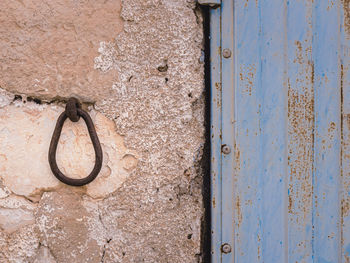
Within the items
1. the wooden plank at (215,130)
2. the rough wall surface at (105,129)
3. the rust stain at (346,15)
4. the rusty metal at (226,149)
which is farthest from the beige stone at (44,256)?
the rust stain at (346,15)

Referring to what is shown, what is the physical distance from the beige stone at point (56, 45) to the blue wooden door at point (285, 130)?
366 mm

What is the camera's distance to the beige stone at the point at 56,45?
41.1 inches

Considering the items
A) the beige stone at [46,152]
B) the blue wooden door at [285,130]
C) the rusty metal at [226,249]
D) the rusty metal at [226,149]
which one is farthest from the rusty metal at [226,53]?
the rusty metal at [226,249]

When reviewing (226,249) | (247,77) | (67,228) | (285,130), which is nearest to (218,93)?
(247,77)

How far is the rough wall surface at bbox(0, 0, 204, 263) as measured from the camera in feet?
3.45

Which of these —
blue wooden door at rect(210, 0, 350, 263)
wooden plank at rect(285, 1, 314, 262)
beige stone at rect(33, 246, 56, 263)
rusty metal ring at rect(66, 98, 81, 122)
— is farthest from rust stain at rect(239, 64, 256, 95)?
beige stone at rect(33, 246, 56, 263)

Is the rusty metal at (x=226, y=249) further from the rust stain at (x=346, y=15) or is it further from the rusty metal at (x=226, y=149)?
the rust stain at (x=346, y=15)

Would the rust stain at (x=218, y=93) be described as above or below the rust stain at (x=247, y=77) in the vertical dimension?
below

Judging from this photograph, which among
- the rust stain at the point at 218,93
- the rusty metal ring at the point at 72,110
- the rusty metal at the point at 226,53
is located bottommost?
the rusty metal ring at the point at 72,110

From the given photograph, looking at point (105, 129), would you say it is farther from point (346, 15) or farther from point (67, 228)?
point (346, 15)

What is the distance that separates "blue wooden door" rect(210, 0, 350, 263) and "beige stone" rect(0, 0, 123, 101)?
0.37m

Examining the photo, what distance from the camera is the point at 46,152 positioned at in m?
1.07

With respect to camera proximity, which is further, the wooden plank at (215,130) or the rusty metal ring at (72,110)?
the wooden plank at (215,130)

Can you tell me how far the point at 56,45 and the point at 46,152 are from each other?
0.33 metres
